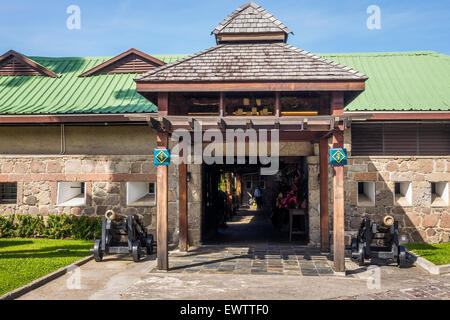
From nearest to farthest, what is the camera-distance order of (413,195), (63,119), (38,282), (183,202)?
1. (38,282)
2. (183,202)
3. (63,119)
4. (413,195)

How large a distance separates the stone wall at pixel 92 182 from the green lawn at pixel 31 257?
1101 millimetres

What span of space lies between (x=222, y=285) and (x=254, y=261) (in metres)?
2.21

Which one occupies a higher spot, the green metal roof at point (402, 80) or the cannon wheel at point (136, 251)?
the green metal roof at point (402, 80)

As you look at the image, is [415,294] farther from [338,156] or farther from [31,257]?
[31,257]

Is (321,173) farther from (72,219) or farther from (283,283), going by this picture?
(72,219)

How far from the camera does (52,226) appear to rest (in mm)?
11789

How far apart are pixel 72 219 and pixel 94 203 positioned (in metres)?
0.76

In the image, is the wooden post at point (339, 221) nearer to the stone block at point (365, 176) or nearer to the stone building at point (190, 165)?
the stone building at point (190, 165)

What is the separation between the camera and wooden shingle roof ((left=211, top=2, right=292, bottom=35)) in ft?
31.9

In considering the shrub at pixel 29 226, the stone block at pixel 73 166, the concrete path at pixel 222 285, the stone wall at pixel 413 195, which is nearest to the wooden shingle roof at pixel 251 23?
the stone wall at pixel 413 195

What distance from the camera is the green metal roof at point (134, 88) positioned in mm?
11664

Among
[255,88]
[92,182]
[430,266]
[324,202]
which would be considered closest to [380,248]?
[430,266]

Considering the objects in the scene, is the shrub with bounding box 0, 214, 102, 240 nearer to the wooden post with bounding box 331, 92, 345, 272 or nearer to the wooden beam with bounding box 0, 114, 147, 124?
the wooden beam with bounding box 0, 114, 147, 124

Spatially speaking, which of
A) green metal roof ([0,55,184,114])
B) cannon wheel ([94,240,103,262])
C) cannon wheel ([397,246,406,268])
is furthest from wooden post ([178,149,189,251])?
cannon wheel ([397,246,406,268])
